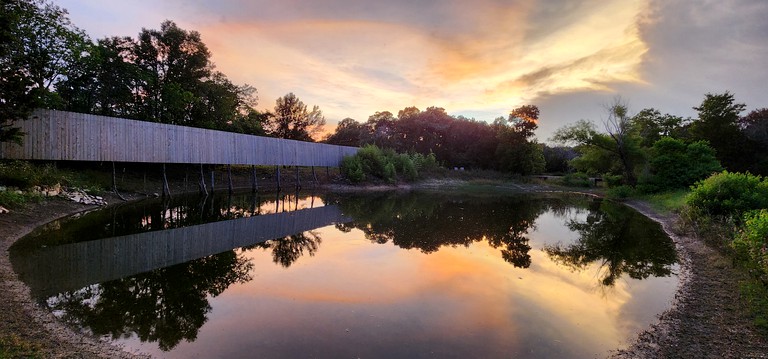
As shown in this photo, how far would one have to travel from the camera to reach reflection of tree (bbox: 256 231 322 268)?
9367 mm

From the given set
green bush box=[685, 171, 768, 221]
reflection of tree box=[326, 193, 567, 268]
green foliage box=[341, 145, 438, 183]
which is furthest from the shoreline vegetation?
green foliage box=[341, 145, 438, 183]

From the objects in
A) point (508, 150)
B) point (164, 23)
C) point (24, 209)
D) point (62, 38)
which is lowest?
point (24, 209)

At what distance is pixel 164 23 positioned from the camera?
27406 mm

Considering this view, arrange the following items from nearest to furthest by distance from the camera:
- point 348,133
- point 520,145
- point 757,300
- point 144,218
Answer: point 757,300 < point 144,218 < point 520,145 < point 348,133

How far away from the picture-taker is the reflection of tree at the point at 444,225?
11.7m

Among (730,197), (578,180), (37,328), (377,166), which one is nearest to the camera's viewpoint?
(37,328)

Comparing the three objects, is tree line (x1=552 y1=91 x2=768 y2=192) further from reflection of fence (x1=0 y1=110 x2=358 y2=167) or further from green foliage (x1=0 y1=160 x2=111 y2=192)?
green foliage (x1=0 y1=160 x2=111 y2=192)

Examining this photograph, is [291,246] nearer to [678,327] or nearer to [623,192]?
[678,327]

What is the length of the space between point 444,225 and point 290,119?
41.4 metres

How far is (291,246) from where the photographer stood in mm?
10703

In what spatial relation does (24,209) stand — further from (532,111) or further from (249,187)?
(532,111)

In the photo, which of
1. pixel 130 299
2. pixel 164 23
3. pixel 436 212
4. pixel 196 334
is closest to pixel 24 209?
pixel 130 299

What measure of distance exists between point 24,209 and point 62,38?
39.1 feet

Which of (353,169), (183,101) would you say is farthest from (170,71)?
(353,169)
